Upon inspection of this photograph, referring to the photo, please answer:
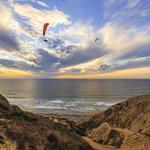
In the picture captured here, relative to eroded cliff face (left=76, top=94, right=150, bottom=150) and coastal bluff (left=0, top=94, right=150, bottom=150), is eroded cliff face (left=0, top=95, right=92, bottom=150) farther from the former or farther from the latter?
eroded cliff face (left=76, top=94, right=150, bottom=150)

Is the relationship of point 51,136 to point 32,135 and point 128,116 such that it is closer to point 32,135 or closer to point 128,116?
point 32,135

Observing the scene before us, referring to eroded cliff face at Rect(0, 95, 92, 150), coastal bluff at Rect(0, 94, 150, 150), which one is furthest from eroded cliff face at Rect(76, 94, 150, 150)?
eroded cliff face at Rect(0, 95, 92, 150)

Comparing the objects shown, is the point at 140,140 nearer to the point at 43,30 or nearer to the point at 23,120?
the point at 23,120

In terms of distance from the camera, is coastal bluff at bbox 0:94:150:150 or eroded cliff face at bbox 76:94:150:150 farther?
eroded cliff face at bbox 76:94:150:150

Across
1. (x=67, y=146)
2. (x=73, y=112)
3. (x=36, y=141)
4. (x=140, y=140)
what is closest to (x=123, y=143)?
(x=140, y=140)

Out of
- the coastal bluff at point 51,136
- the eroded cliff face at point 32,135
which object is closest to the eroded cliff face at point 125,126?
the coastal bluff at point 51,136
